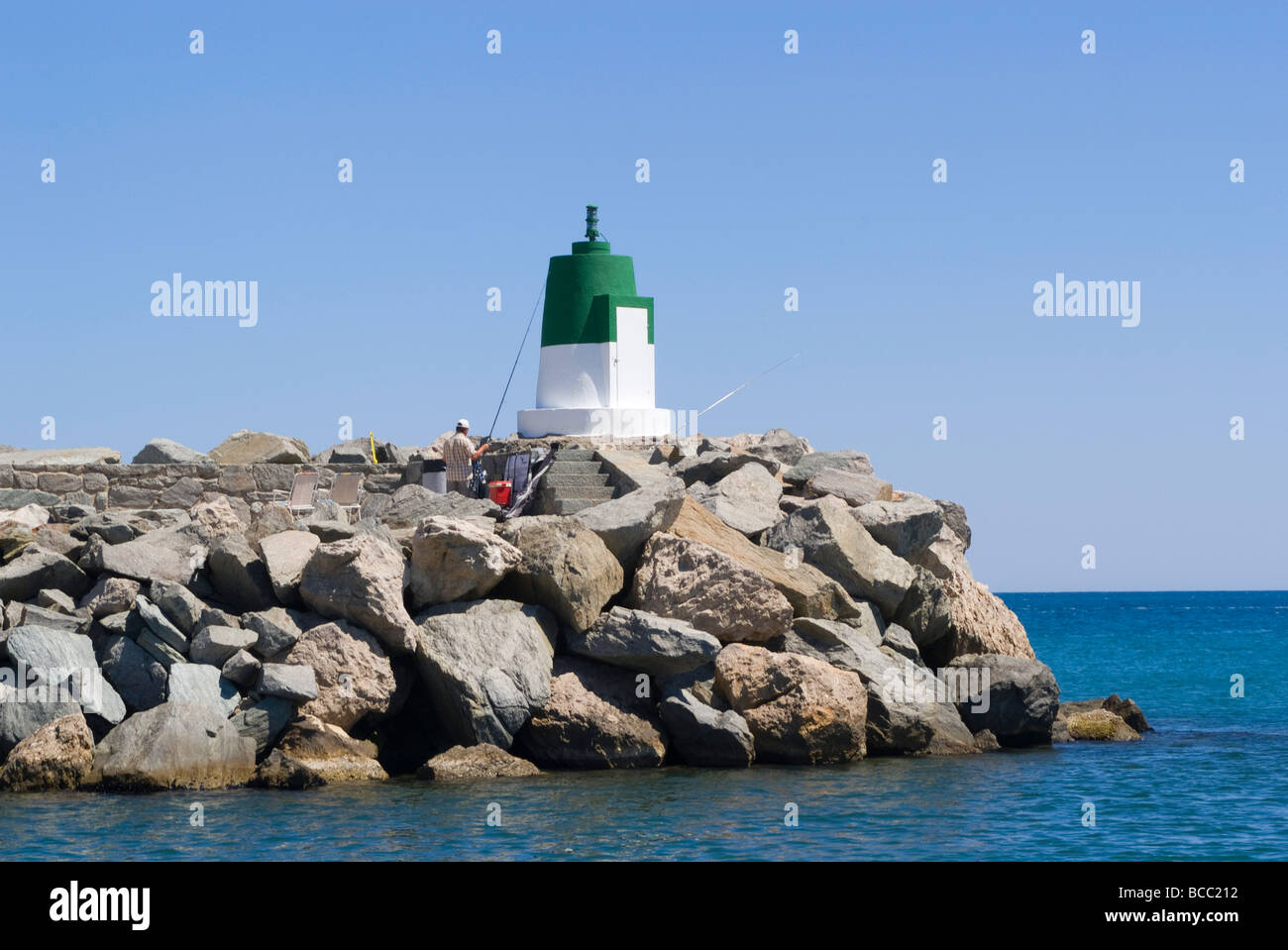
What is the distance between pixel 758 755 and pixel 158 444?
38.0ft

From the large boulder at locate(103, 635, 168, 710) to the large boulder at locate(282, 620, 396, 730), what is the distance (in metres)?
1.36

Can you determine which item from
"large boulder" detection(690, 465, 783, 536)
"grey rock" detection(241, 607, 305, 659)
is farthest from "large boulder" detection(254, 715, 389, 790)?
"large boulder" detection(690, 465, 783, 536)

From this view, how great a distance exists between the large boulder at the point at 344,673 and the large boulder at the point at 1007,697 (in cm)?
750

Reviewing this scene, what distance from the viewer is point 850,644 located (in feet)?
56.7

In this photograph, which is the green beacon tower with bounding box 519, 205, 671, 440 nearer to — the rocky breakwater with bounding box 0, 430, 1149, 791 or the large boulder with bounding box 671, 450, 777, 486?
the large boulder with bounding box 671, 450, 777, 486

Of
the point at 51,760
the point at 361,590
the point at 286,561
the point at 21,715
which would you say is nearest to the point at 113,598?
the point at 21,715

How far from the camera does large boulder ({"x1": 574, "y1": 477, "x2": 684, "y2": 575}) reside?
16.8m

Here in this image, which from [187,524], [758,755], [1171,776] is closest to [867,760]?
[758,755]

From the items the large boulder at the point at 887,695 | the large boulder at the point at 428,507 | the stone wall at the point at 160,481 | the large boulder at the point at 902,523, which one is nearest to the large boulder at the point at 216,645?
the large boulder at the point at 428,507

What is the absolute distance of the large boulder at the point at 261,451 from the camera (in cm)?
2249

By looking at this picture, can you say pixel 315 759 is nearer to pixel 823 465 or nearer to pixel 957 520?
pixel 823 465

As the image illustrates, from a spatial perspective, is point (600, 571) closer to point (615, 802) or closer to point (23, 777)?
point (615, 802)

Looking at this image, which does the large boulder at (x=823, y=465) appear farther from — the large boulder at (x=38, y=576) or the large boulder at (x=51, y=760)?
the large boulder at (x=51, y=760)

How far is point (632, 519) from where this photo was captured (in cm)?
1688
